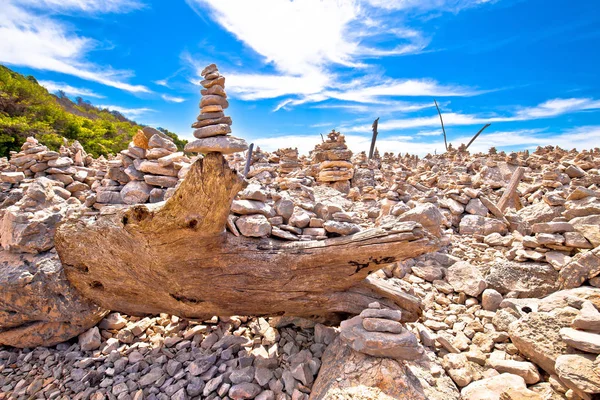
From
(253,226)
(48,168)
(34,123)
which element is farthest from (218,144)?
(34,123)

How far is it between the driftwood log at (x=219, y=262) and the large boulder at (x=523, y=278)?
2185mm

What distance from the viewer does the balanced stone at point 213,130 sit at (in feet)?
10.7

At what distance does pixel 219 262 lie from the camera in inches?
160

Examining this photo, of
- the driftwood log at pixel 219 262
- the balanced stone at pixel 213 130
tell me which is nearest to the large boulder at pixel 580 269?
the driftwood log at pixel 219 262

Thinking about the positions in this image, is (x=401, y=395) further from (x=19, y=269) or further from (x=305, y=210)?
(x=19, y=269)

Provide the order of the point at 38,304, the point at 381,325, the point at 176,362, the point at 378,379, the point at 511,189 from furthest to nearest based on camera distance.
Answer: the point at 511,189
the point at 38,304
the point at 176,362
the point at 381,325
the point at 378,379

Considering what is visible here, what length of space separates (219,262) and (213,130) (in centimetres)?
185

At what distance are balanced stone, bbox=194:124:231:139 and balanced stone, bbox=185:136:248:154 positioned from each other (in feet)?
0.18

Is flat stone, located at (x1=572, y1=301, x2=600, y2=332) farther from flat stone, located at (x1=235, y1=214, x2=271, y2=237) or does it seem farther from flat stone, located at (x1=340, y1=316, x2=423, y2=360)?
flat stone, located at (x1=235, y1=214, x2=271, y2=237)

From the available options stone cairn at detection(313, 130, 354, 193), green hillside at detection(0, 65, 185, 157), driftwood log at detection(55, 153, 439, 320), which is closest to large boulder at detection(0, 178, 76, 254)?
driftwood log at detection(55, 153, 439, 320)

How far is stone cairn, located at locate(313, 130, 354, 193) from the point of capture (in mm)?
16266

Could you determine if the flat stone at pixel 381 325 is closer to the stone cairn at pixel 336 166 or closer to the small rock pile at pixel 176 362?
the small rock pile at pixel 176 362

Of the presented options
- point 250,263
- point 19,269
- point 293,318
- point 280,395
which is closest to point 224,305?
point 250,263

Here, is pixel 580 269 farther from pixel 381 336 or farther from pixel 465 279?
pixel 381 336
